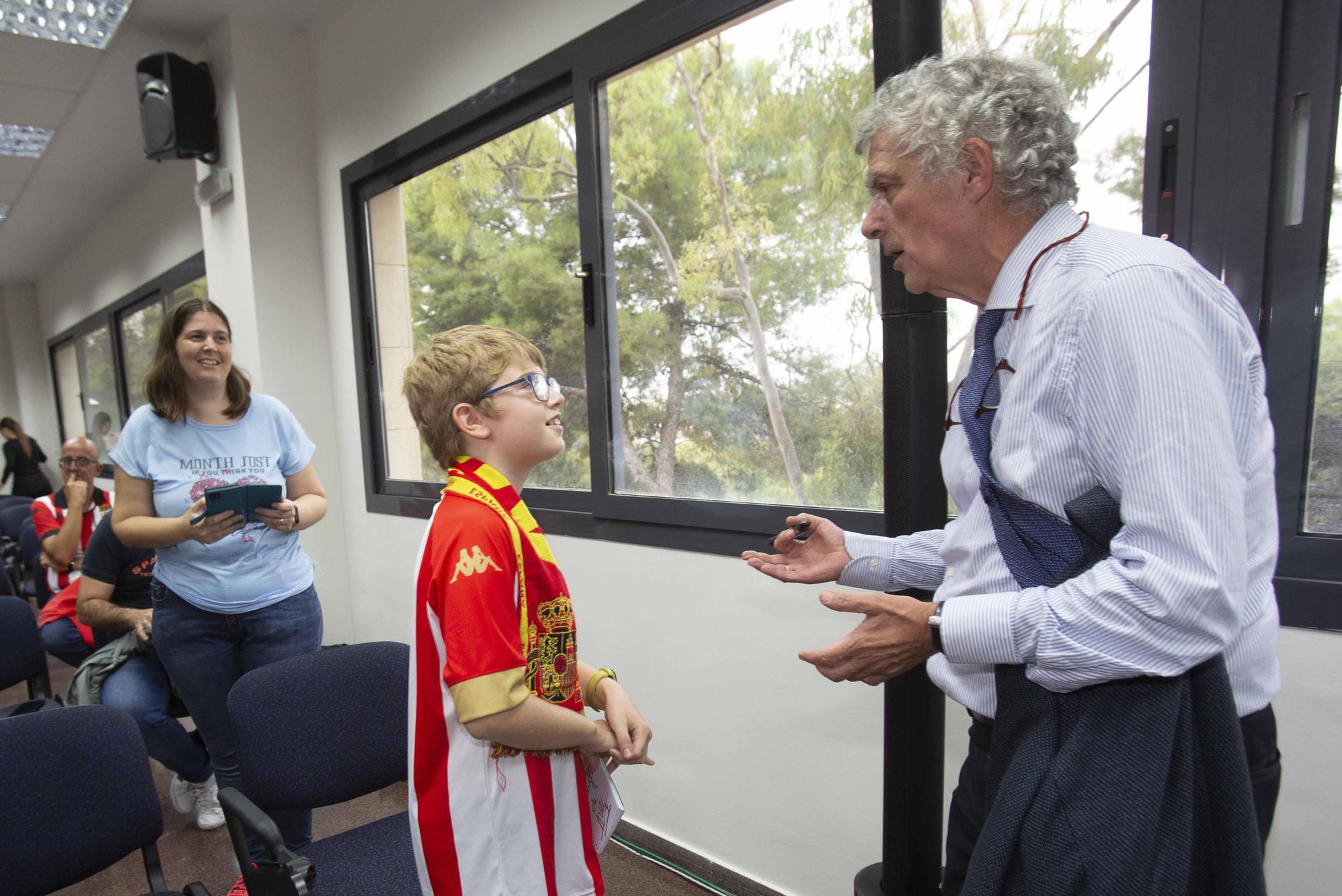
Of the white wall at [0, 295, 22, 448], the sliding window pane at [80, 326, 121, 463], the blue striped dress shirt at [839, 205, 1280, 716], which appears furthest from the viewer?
the white wall at [0, 295, 22, 448]

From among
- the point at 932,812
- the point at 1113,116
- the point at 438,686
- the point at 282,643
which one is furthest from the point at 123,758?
the point at 1113,116

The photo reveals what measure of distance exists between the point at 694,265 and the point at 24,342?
35.0 feet

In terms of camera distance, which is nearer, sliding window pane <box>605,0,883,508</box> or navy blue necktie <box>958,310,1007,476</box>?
navy blue necktie <box>958,310,1007,476</box>

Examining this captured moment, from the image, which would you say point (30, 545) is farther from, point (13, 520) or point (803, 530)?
point (803, 530)

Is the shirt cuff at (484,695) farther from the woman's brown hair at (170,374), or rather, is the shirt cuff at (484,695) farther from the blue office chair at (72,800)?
the woman's brown hair at (170,374)

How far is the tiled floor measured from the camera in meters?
2.11

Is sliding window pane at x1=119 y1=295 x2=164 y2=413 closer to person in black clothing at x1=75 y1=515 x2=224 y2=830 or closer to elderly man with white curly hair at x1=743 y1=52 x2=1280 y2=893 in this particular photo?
person in black clothing at x1=75 y1=515 x2=224 y2=830

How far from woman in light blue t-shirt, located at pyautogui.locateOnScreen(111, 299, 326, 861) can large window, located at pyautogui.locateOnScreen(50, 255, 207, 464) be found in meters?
3.59

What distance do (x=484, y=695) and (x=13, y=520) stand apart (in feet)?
19.7

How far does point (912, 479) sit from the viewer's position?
1.20 meters

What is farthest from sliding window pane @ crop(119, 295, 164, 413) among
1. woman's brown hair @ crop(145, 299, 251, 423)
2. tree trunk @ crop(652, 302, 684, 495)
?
tree trunk @ crop(652, 302, 684, 495)

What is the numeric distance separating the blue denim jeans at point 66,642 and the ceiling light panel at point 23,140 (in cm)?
365

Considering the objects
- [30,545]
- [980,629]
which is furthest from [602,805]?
[30,545]

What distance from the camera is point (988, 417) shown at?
0.89 meters
